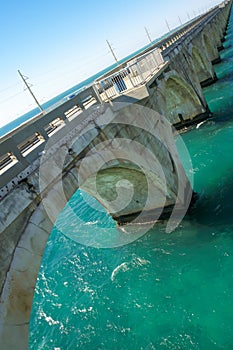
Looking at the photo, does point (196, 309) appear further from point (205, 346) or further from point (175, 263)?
point (175, 263)

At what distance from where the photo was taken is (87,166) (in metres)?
8.30

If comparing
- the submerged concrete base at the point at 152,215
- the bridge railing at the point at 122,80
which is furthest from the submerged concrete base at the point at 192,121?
the bridge railing at the point at 122,80

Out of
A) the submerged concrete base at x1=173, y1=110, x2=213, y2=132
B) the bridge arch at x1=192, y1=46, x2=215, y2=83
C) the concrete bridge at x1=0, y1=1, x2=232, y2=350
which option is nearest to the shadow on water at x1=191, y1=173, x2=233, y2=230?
the concrete bridge at x1=0, y1=1, x2=232, y2=350

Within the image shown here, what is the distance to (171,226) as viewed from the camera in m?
14.2

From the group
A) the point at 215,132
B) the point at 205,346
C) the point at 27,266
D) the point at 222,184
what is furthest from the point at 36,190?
the point at 215,132

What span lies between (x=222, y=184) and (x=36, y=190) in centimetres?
1187

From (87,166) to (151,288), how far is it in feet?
20.7

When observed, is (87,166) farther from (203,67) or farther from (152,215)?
(203,67)

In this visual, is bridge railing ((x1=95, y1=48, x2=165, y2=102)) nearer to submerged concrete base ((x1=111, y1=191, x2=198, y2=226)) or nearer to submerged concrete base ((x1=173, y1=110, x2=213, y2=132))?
Answer: submerged concrete base ((x1=111, y1=191, x2=198, y2=226))

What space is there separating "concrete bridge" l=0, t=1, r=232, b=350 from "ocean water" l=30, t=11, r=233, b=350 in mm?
1911

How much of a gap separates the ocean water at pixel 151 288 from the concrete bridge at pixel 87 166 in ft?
6.27

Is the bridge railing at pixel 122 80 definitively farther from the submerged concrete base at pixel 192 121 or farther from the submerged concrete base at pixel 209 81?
the submerged concrete base at pixel 209 81

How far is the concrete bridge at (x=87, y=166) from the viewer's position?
204 inches

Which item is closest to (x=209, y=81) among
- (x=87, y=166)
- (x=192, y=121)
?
(x=192, y=121)
